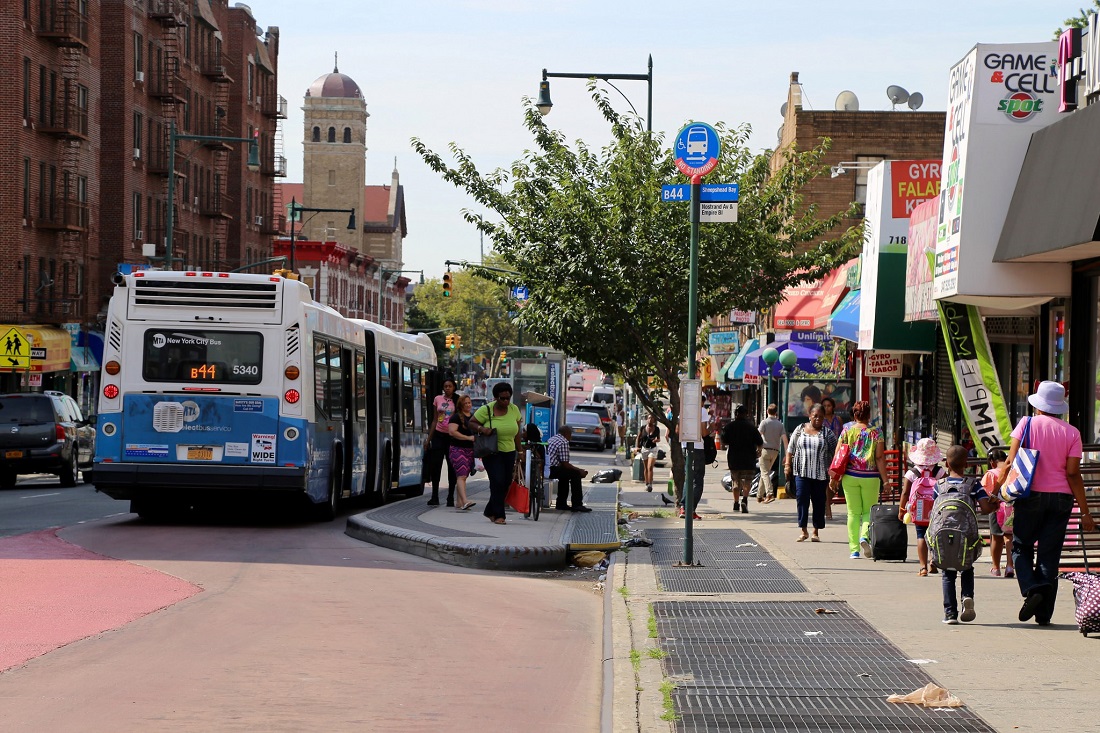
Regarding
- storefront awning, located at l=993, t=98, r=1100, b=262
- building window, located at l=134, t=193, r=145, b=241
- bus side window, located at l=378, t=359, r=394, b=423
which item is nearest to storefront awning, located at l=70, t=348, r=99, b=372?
building window, located at l=134, t=193, r=145, b=241

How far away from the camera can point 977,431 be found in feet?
54.3

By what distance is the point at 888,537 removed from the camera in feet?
53.6

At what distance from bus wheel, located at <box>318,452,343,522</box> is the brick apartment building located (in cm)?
3060

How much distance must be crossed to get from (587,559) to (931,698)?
9.12 m

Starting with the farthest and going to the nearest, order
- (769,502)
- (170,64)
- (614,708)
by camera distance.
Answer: (170,64)
(769,502)
(614,708)

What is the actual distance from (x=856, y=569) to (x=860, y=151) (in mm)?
37913

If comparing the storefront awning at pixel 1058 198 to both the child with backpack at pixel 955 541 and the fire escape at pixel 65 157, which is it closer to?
the child with backpack at pixel 955 541

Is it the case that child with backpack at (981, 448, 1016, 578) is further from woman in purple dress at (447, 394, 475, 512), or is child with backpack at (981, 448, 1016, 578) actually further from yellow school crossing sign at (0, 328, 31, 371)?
yellow school crossing sign at (0, 328, 31, 371)

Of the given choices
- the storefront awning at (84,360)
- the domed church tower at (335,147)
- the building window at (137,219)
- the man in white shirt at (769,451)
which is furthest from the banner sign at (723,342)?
the domed church tower at (335,147)

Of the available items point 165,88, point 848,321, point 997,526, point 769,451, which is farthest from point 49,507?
point 165,88

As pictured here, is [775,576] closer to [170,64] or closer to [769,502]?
[769,502]

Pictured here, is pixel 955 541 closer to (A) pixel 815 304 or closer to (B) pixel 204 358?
(B) pixel 204 358

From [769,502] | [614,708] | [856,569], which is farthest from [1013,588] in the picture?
[769,502]

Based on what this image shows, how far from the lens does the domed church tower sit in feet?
507
